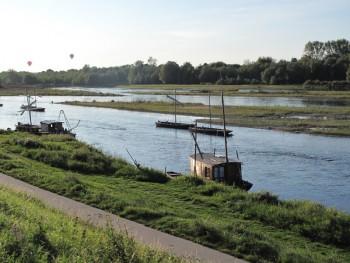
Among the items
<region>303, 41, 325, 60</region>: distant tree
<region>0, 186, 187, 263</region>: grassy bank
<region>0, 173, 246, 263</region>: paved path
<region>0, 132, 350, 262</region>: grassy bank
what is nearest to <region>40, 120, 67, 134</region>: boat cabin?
<region>0, 132, 350, 262</region>: grassy bank

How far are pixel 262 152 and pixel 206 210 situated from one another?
27132 millimetres

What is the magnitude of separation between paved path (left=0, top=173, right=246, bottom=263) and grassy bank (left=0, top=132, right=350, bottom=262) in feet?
1.15

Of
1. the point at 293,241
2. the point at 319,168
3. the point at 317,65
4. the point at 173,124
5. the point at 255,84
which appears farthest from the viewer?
the point at 255,84

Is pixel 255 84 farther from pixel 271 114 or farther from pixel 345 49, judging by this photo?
pixel 271 114

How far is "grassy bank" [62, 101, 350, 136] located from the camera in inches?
2320

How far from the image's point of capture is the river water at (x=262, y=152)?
3042cm

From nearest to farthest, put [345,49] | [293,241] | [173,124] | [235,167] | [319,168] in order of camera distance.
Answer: [293,241] → [235,167] → [319,168] → [173,124] → [345,49]

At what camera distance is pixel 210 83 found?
183000 mm

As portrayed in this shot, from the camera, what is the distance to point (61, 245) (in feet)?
30.1

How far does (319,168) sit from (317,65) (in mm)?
125958

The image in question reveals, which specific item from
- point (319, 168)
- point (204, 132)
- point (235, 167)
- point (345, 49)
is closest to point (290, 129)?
point (204, 132)

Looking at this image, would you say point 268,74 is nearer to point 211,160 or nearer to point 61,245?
point 211,160

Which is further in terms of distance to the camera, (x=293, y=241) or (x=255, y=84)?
(x=255, y=84)

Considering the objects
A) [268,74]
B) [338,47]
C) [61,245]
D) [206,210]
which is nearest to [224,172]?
[206,210]
